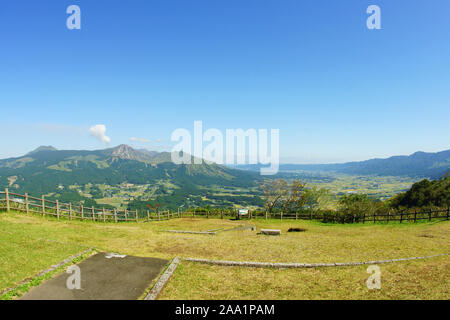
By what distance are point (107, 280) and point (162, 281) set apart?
7.13 ft

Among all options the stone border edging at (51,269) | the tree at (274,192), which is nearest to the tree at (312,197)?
the tree at (274,192)

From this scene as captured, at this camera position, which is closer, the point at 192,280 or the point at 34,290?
the point at 34,290

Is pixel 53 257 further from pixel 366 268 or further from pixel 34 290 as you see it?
pixel 366 268

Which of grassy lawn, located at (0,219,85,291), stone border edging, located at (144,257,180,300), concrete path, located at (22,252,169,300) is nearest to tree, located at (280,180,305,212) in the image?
stone border edging, located at (144,257,180,300)

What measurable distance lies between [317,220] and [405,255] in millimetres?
20253

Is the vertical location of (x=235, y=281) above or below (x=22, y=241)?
below

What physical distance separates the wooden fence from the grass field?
6.26 ft

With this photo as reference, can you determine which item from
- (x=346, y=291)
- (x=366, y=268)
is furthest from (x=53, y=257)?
(x=366, y=268)

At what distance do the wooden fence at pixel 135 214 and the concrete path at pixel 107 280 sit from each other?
11820mm

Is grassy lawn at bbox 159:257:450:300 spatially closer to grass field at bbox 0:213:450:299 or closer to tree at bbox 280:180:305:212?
grass field at bbox 0:213:450:299

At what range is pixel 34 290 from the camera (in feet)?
24.5

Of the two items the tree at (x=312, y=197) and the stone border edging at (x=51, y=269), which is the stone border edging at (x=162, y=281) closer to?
the stone border edging at (x=51, y=269)

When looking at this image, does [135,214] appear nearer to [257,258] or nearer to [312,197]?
[257,258]

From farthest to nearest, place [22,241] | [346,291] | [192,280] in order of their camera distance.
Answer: [22,241] < [192,280] < [346,291]
